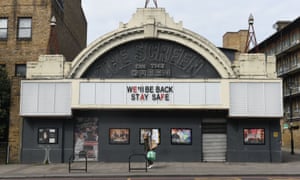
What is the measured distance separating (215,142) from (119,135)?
5.98 meters

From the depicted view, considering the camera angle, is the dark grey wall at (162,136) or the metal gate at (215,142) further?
the metal gate at (215,142)

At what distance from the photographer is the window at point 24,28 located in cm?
2775

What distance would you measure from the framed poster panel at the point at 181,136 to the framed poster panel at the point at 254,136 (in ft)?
11.2

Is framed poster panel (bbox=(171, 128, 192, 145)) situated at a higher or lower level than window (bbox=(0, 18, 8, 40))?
Answer: lower

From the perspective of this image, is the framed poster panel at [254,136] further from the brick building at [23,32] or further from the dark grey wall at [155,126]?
the brick building at [23,32]

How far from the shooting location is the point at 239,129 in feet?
71.8

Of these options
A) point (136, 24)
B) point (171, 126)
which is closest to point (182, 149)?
point (171, 126)

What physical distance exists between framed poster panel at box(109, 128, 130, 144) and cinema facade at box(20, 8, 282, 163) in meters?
0.06

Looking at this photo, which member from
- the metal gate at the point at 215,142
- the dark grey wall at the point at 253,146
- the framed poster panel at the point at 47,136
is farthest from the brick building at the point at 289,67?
the framed poster panel at the point at 47,136

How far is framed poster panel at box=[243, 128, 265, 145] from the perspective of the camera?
21750 mm

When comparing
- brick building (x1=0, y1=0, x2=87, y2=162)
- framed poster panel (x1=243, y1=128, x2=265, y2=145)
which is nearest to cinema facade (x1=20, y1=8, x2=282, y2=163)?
framed poster panel (x1=243, y1=128, x2=265, y2=145)

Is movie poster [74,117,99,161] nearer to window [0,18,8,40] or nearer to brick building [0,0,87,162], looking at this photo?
brick building [0,0,87,162]

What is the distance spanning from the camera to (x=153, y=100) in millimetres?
21594

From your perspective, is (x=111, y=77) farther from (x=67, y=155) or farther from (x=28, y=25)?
(x=28, y=25)
